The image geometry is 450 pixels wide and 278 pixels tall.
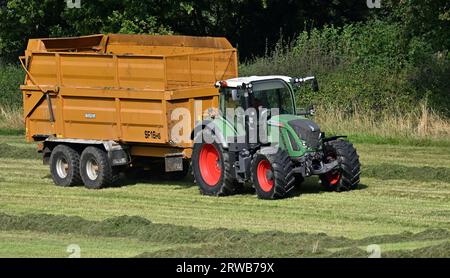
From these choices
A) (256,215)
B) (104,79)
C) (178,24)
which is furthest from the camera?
(178,24)

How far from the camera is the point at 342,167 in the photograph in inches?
786

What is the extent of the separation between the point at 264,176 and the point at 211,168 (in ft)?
4.08

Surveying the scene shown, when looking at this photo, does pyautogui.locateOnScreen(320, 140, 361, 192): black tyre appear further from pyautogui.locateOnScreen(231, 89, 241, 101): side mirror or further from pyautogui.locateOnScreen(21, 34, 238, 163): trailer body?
pyautogui.locateOnScreen(21, 34, 238, 163): trailer body

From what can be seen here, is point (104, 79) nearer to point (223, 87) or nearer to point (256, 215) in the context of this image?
point (223, 87)

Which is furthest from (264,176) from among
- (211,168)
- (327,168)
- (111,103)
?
(111,103)

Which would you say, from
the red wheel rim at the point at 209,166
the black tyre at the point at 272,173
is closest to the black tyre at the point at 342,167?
the black tyre at the point at 272,173

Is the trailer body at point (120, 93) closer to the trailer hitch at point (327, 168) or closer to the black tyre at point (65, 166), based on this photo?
the black tyre at point (65, 166)

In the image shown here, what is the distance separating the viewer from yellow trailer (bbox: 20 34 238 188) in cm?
2116

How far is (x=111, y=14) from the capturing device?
36750mm

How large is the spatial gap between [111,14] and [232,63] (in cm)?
1486

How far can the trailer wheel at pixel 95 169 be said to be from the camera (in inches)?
860

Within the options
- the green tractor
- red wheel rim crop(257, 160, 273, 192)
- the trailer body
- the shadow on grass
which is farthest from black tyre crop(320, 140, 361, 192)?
the trailer body

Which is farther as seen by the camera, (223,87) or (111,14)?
(111,14)
